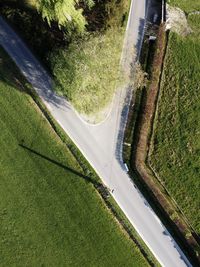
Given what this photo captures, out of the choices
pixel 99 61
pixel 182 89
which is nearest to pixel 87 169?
pixel 99 61

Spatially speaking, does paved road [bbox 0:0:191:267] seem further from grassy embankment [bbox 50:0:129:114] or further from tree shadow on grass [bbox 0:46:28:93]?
grassy embankment [bbox 50:0:129:114]

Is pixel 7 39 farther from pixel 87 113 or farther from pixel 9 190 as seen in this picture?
pixel 9 190

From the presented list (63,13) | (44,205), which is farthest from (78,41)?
(44,205)

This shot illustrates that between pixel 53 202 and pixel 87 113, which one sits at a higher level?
pixel 87 113

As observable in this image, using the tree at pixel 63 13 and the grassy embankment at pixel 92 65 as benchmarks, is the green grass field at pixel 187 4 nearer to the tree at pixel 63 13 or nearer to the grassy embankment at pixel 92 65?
the grassy embankment at pixel 92 65

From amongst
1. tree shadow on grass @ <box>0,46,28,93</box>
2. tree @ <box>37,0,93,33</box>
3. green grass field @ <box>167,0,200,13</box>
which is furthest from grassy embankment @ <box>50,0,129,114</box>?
green grass field @ <box>167,0,200,13</box>

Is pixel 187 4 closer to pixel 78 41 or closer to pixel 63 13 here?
pixel 78 41

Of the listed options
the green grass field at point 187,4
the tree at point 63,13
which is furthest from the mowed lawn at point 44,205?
the green grass field at point 187,4
